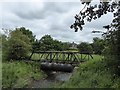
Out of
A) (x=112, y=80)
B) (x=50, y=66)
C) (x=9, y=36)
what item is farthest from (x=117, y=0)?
(x=9, y=36)

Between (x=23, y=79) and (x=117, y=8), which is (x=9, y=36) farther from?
(x=117, y=8)

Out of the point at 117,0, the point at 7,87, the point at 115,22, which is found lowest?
the point at 7,87

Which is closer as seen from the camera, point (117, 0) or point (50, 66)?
point (117, 0)

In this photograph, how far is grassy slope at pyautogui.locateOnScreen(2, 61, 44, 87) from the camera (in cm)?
2202

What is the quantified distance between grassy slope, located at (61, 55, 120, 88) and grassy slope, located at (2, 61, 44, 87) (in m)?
4.50

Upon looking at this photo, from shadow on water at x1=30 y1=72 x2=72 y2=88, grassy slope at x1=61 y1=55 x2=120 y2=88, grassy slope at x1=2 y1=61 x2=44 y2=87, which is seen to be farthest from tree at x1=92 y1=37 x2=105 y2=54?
grassy slope at x1=2 y1=61 x2=44 y2=87

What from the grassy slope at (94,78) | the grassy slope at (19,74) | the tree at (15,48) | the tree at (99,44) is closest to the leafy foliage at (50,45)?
the tree at (15,48)

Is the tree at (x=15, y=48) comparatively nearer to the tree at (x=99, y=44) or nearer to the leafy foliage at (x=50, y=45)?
the tree at (x=99, y=44)

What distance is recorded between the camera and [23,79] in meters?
23.2

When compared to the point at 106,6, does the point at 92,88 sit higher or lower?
lower

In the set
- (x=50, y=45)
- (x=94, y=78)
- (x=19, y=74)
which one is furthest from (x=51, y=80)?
(x=50, y=45)

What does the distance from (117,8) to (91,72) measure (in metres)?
13.8

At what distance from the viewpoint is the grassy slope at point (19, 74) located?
2202 cm

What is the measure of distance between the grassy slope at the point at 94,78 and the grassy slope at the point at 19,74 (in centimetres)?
450
